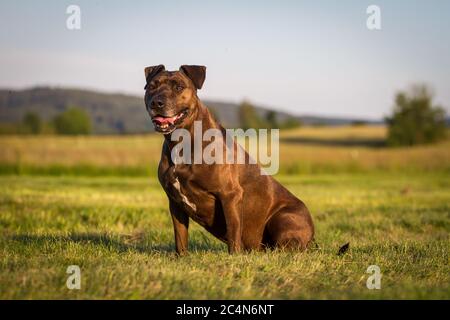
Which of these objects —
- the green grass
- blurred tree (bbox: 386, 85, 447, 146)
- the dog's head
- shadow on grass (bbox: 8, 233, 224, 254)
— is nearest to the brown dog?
the dog's head

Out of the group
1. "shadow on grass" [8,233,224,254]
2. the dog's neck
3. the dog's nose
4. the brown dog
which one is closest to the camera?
the dog's nose

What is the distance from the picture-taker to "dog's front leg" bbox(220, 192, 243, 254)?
268 inches

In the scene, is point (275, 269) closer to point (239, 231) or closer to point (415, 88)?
point (239, 231)

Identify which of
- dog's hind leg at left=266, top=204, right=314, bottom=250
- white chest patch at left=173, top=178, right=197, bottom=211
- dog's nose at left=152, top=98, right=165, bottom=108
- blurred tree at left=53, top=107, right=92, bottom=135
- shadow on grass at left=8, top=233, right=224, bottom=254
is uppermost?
dog's nose at left=152, top=98, right=165, bottom=108

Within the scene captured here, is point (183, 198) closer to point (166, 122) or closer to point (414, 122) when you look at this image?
point (166, 122)

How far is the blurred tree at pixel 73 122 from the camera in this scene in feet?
294

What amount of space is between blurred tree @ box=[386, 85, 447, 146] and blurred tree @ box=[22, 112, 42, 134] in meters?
51.5

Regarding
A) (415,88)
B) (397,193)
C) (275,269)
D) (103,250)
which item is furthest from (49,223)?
(415,88)

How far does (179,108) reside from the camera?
21.8 feet

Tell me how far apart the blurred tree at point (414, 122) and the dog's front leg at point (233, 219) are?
75.8 metres

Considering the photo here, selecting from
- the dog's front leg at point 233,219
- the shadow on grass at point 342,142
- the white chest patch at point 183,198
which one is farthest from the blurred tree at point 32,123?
the dog's front leg at point 233,219

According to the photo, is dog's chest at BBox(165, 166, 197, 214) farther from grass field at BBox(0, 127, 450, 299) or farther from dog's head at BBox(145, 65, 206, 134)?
grass field at BBox(0, 127, 450, 299)

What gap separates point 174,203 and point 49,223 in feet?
22.0

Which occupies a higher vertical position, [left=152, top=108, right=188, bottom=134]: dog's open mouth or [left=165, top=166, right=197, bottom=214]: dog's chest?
[left=152, top=108, right=188, bottom=134]: dog's open mouth
